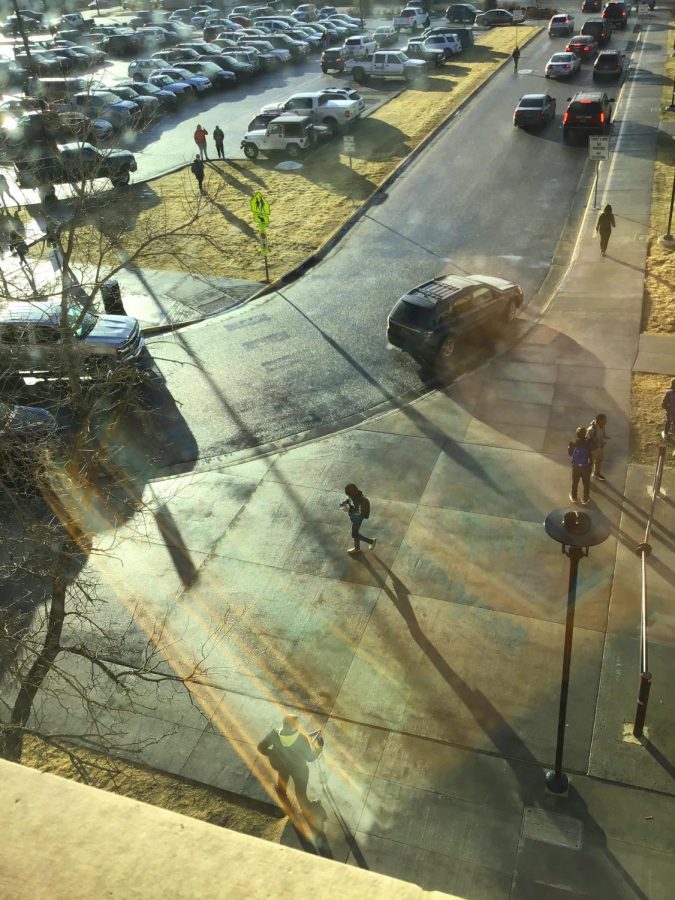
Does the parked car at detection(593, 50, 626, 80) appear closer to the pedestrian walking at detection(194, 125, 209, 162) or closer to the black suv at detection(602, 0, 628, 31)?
the black suv at detection(602, 0, 628, 31)

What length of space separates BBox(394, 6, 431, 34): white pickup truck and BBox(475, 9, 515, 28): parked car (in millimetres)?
4012

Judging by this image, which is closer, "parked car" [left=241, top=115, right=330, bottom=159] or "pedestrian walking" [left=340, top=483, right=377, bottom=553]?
"pedestrian walking" [left=340, top=483, right=377, bottom=553]

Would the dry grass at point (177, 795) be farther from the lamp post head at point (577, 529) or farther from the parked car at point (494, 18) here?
the parked car at point (494, 18)

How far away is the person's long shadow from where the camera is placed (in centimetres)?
744

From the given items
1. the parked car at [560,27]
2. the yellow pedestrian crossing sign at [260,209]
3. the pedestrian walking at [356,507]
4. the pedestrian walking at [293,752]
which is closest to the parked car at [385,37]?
the parked car at [560,27]

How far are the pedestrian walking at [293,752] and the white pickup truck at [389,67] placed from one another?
41.1 metres

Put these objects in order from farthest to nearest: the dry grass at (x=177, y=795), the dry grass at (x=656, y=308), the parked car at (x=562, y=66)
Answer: the parked car at (x=562, y=66), the dry grass at (x=656, y=308), the dry grass at (x=177, y=795)

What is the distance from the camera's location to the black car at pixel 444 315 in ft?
52.7

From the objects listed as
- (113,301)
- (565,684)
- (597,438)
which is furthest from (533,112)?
(565,684)

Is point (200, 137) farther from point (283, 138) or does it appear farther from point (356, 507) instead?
point (356, 507)

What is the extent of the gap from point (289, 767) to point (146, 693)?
2638 mm

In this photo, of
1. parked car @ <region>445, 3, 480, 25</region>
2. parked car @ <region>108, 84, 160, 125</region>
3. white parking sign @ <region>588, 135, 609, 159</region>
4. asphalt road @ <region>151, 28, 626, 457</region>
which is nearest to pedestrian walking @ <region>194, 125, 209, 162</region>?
parked car @ <region>108, 84, 160, 125</region>

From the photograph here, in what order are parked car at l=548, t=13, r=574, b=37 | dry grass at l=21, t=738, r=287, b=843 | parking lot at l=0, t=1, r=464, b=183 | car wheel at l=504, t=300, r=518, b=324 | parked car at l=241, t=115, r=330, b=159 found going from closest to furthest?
1. dry grass at l=21, t=738, r=287, b=843
2. car wheel at l=504, t=300, r=518, b=324
3. parked car at l=241, t=115, r=330, b=159
4. parking lot at l=0, t=1, r=464, b=183
5. parked car at l=548, t=13, r=574, b=37

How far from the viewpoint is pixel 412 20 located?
5672 centimetres
